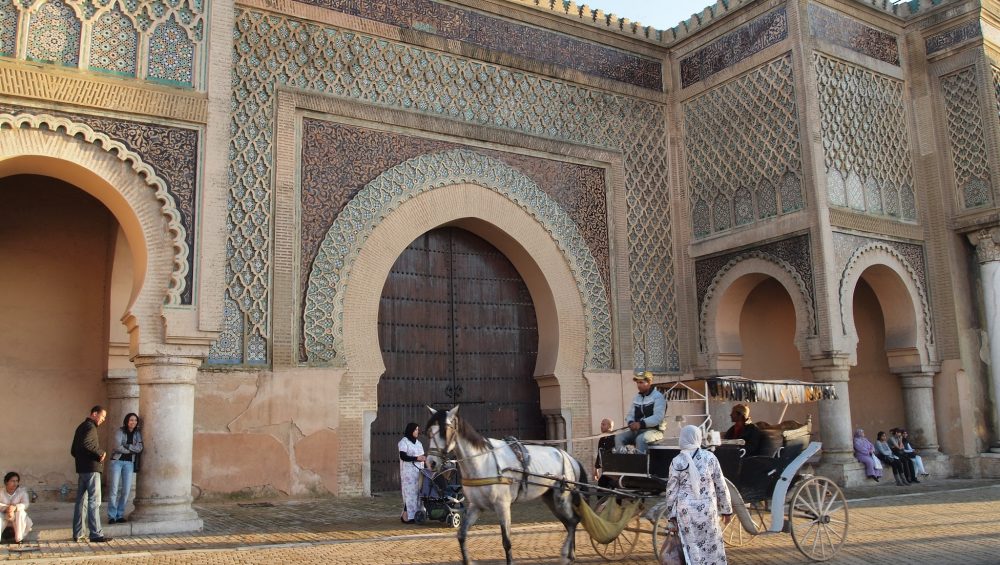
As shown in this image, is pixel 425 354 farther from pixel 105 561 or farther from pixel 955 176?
pixel 955 176

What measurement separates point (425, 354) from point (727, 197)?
4601 millimetres

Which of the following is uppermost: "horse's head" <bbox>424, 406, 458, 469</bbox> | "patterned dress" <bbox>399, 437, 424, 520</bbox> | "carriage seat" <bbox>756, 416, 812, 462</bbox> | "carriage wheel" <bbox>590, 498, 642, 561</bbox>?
"horse's head" <bbox>424, 406, 458, 469</bbox>

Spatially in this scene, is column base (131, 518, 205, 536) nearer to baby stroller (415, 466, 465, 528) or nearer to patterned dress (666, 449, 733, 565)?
baby stroller (415, 466, 465, 528)

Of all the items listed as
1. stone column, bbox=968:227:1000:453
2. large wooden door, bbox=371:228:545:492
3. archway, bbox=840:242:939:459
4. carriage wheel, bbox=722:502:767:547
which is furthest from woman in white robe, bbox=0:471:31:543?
stone column, bbox=968:227:1000:453

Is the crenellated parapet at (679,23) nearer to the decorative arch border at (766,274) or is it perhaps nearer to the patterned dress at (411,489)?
the decorative arch border at (766,274)

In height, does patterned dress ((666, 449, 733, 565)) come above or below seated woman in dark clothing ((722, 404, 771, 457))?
below

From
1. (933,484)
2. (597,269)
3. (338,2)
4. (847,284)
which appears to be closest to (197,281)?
(338,2)

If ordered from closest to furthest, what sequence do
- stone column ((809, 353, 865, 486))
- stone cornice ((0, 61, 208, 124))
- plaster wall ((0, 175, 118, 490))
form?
1. stone cornice ((0, 61, 208, 124))
2. plaster wall ((0, 175, 118, 490))
3. stone column ((809, 353, 865, 486))

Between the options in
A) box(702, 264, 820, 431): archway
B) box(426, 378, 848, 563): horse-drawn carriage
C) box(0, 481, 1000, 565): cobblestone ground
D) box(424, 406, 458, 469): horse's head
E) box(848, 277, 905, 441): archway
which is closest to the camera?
box(424, 406, 458, 469): horse's head

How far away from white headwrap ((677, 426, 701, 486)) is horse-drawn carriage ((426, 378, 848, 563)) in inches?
29.2

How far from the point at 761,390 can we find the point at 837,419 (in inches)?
160

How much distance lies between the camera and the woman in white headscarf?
4.35 meters

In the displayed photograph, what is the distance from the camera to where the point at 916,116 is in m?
11.6

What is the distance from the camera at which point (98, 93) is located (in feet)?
21.7
